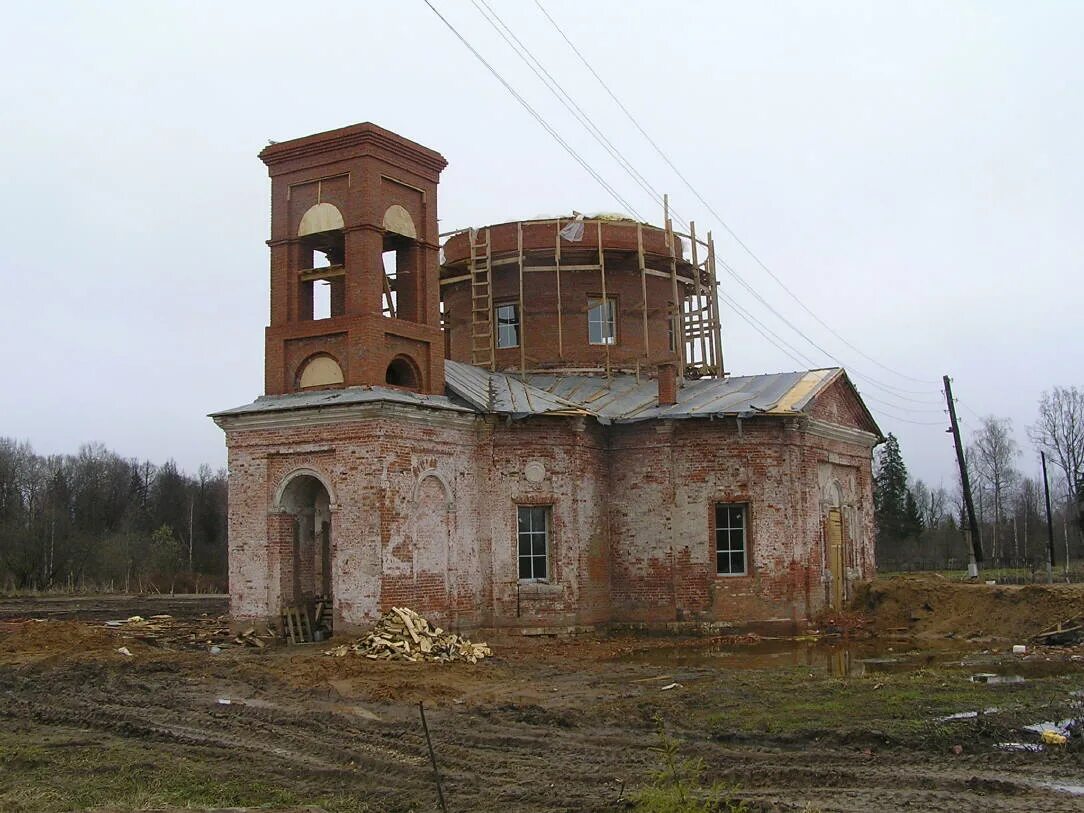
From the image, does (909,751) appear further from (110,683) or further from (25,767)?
(110,683)

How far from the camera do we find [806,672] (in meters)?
15.5

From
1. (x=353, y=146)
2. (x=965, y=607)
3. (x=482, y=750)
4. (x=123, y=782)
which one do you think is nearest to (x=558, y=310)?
(x=353, y=146)

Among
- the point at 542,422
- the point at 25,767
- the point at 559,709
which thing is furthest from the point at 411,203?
the point at 25,767

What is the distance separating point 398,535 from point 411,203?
263 inches

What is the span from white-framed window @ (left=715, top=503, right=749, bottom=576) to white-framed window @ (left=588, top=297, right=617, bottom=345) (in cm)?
628

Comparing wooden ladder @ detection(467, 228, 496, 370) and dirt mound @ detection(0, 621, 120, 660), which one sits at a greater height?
wooden ladder @ detection(467, 228, 496, 370)

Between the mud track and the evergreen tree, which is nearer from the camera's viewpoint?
the mud track

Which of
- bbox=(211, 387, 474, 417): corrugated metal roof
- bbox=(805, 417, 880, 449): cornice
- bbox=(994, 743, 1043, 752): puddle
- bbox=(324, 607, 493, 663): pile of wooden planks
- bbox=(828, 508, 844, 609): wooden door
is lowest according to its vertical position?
bbox=(994, 743, 1043, 752): puddle

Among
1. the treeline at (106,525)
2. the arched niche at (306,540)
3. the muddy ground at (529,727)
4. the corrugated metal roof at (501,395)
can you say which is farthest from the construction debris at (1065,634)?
the treeline at (106,525)

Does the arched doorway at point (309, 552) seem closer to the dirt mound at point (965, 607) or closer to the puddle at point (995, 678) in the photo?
the puddle at point (995, 678)

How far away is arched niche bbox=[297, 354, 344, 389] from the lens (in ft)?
65.2

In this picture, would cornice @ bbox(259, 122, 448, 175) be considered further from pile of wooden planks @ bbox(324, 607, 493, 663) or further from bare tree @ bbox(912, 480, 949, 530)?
bare tree @ bbox(912, 480, 949, 530)

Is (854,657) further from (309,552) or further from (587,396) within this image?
(309,552)

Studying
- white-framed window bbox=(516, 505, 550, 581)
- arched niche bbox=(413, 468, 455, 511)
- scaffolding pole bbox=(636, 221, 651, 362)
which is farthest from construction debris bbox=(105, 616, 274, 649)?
scaffolding pole bbox=(636, 221, 651, 362)
